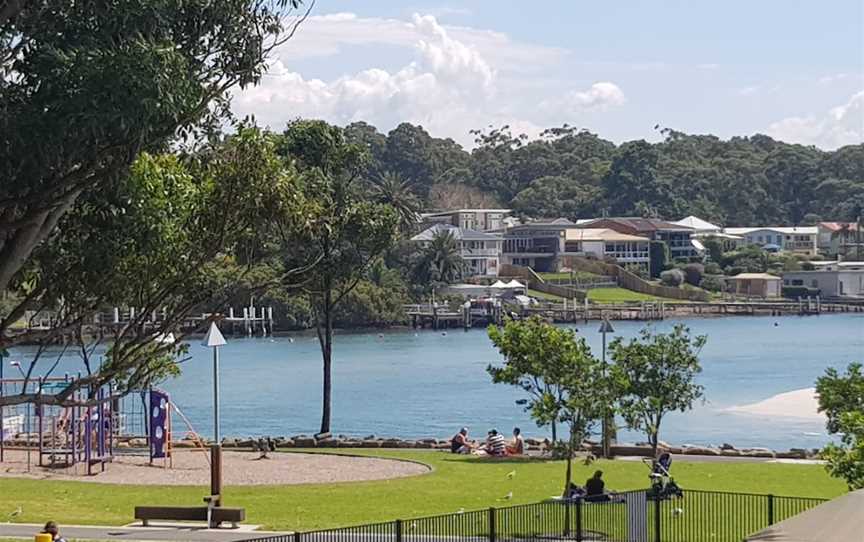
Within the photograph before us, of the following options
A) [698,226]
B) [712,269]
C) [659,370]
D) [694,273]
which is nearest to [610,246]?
[694,273]

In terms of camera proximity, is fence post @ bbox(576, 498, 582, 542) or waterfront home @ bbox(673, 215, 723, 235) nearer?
fence post @ bbox(576, 498, 582, 542)

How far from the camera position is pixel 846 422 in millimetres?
21547

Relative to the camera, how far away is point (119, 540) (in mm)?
24297

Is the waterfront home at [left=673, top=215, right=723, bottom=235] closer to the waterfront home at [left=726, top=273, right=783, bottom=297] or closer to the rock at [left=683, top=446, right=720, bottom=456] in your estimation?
the waterfront home at [left=726, top=273, right=783, bottom=297]

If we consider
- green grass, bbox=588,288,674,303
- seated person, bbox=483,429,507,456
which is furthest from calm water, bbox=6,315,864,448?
seated person, bbox=483,429,507,456

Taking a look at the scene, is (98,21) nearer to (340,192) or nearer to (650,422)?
(650,422)

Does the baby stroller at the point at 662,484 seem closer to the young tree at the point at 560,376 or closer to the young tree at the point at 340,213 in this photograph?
the young tree at the point at 560,376

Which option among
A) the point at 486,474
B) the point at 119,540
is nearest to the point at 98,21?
the point at 119,540

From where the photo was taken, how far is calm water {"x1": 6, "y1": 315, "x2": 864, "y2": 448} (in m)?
66.7

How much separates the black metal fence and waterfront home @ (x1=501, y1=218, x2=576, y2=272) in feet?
497

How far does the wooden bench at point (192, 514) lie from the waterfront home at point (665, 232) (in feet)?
518

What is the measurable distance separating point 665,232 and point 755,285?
13.2m

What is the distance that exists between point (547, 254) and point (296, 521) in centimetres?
15286

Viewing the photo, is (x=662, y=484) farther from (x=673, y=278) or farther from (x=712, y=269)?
(x=712, y=269)
